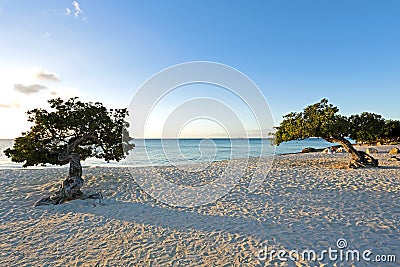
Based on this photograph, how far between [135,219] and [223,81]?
4846 millimetres

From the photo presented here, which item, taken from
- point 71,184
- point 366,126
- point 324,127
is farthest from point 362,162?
point 71,184

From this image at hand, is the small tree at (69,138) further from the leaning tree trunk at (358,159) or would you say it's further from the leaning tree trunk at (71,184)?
the leaning tree trunk at (358,159)

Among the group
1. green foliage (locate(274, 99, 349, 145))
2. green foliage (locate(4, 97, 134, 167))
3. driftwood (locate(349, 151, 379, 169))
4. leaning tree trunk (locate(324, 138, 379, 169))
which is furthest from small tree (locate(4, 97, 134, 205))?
driftwood (locate(349, 151, 379, 169))

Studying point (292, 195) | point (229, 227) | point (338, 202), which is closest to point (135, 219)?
point (229, 227)

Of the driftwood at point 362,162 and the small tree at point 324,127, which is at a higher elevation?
the small tree at point 324,127

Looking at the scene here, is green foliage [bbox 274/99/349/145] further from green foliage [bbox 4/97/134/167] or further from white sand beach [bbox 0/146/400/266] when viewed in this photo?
green foliage [bbox 4/97/134/167]

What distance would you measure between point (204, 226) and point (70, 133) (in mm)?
6647

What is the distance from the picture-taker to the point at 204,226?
19.4 feet

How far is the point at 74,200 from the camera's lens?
26.8 feet

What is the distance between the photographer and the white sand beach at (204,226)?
4598 millimetres

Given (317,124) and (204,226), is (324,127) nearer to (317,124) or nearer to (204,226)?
(317,124)

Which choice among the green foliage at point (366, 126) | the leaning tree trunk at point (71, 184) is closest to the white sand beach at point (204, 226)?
the leaning tree trunk at point (71, 184)

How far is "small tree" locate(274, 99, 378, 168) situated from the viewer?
12406mm

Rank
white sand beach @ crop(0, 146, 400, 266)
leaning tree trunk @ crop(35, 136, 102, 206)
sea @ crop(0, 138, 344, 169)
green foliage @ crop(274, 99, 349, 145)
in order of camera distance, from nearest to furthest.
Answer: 1. white sand beach @ crop(0, 146, 400, 266)
2. leaning tree trunk @ crop(35, 136, 102, 206)
3. green foliage @ crop(274, 99, 349, 145)
4. sea @ crop(0, 138, 344, 169)
